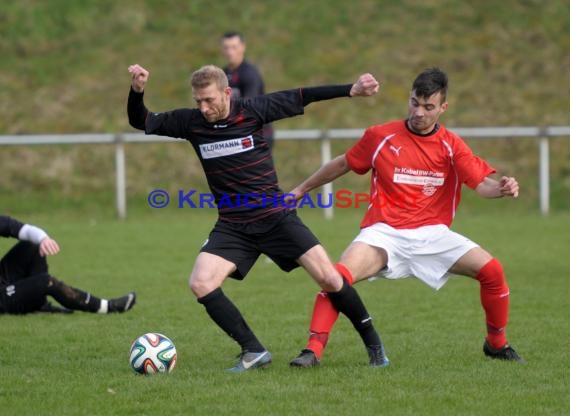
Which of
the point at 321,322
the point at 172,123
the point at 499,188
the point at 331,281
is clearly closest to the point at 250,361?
the point at 321,322

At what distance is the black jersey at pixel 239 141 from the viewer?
652 cm

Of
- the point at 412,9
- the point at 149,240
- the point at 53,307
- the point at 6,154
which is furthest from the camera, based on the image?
the point at 412,9

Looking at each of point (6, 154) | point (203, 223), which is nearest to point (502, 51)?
point (203, 223)

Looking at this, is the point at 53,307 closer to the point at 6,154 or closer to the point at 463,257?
the point at 463,257

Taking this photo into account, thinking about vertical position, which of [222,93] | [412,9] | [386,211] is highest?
[412,9]

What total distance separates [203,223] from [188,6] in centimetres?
829

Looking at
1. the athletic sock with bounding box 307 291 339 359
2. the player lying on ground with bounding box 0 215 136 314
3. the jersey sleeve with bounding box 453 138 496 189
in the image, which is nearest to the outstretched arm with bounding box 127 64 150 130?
the athletic sock with bounding box 307 291 339 359

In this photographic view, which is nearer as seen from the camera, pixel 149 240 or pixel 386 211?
pixel 386 211

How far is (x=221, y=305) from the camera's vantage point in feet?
21.0

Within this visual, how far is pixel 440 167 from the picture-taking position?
675 cm

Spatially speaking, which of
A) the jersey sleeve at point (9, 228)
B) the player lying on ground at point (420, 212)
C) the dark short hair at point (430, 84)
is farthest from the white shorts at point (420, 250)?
the jersey sleeve at point (9, 228)

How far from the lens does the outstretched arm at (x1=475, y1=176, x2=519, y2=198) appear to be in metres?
6.36

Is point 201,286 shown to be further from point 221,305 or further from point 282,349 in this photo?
point 282,349

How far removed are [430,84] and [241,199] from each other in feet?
4.44
